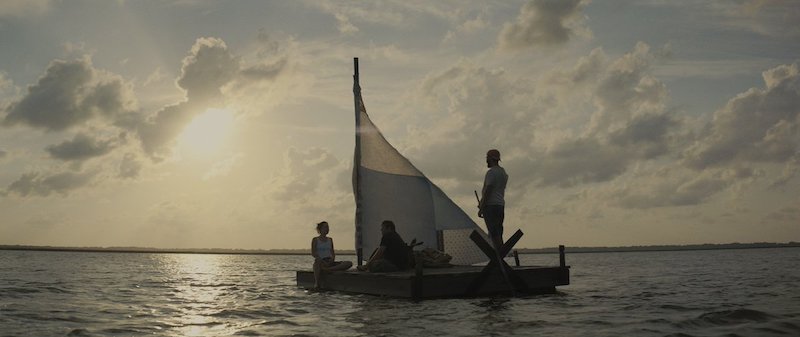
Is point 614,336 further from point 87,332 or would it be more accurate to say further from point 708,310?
point 87,332

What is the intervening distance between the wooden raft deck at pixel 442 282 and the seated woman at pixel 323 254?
1.51 ft

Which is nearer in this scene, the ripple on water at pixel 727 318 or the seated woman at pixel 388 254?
the ripple on water at pixel 727 318

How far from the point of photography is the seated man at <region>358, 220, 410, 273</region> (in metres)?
17.8

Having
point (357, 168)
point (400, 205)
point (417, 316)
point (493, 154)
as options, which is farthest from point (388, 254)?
point (417, 316)

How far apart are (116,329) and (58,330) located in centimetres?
98

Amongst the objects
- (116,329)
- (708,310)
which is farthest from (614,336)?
(116,329)

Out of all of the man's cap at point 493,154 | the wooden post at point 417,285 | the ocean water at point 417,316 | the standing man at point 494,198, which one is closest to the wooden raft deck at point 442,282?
the wooden post at point 417,285

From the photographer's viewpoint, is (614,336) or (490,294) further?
(490,294)

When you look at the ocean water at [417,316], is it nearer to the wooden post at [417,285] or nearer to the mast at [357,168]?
the wooden post at [417,285]

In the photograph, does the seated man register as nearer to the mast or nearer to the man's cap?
the mast

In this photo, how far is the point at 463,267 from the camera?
20047 millimetres

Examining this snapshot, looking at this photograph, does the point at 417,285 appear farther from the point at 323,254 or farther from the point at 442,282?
the point at 323,254

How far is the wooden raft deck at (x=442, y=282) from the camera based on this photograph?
16.0 meters

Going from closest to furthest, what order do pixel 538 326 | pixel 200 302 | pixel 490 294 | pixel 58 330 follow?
1. pixel 538 326
2. pixel 58 330
3. pixel 490 294
4. pixel 200 302
